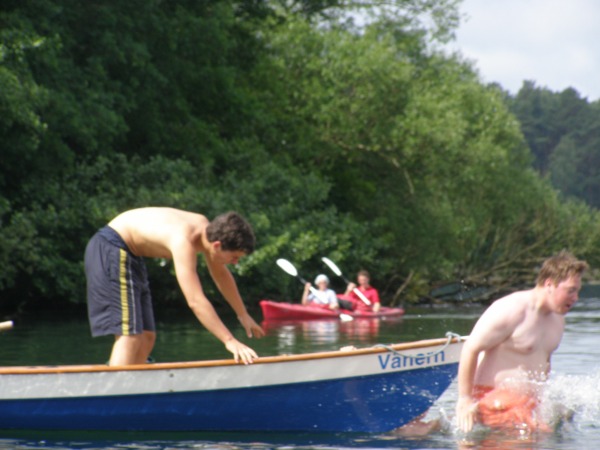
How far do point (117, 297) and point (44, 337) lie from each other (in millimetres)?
10413

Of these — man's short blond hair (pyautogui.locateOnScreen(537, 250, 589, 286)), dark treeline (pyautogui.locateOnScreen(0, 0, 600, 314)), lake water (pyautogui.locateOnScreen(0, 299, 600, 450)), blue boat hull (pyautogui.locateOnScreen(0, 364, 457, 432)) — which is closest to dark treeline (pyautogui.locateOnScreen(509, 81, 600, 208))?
dark treeline (pyautogui.locateOnScreen(0, 0, 600, 314))

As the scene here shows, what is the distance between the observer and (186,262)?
23.7 feet

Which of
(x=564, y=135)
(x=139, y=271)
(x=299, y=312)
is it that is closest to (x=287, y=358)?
(x=139, y=271)

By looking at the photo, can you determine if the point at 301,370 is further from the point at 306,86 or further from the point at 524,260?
the point at 524,260

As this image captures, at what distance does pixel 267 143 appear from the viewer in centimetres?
3091

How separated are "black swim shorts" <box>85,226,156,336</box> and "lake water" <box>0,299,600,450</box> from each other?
76cm

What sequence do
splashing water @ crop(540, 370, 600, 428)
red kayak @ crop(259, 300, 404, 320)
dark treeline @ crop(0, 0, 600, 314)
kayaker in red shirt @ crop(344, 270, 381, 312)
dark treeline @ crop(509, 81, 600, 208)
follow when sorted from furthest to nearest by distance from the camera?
1. dark treeline @ crop(509, 81, 600, 208)
2. kayaker in red shirt @ crop(344, 270, 381, 312)
3. dark treeline @ crop(0, 0, 600, 314)
4. red kayak @ crop(259, 300, 404, 320)
5. splashing water @ crop(540, 370, 600, 428)

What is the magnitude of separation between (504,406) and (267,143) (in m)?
24.2

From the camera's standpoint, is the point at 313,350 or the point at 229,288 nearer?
the point at 229,288

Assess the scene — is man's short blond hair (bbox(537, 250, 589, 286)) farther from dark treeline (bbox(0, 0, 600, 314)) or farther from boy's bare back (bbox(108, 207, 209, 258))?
dark treeline (bbox(0, 0, 600, 314))

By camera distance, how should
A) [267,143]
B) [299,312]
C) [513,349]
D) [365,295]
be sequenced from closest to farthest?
[513,349]
[299,312]
[365,295]
[267,143]

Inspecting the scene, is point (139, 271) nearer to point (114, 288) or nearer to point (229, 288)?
point (114, 288)

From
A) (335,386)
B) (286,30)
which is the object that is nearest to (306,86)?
(286,30)

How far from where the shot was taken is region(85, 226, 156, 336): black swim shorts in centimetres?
756
